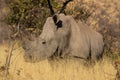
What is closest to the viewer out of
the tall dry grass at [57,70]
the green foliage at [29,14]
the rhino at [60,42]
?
the tall dry grass at [57,70]

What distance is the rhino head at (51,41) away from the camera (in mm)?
13461

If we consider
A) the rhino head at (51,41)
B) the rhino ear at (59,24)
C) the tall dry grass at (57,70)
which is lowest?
the tall dry grass at (57,70)

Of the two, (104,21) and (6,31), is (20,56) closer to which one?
(6,31)

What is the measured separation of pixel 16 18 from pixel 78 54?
4.91m

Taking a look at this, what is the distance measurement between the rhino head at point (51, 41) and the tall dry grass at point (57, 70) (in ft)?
2.08

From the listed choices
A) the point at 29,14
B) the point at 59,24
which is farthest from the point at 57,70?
the point at 29,14

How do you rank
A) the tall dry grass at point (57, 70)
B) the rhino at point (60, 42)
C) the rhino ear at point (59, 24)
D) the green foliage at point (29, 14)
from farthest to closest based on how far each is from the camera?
1. the green foliage at point (29, 14)
2. the rhino ear at point (59, 24)
3. the rhino at point (60, 42)
4. the tall dry grass at point (57, 70)

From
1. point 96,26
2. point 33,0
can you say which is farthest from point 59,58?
point 96,26

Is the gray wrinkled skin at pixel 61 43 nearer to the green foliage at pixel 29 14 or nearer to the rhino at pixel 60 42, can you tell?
the rhino at pixel 60 42

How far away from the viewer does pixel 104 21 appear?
952 inches

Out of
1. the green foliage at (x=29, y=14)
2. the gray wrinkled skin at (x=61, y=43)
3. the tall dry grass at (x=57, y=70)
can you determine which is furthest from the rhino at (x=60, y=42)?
the green foliage at (x=29, y=14)

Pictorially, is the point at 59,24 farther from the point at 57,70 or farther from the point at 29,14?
the point at 29,14

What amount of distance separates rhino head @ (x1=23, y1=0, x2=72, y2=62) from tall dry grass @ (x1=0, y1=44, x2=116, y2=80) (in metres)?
0.63

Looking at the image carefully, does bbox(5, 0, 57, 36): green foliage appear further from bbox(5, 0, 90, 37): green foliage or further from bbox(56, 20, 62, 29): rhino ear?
bbox(56, 20, 62, 29): rhino ear
